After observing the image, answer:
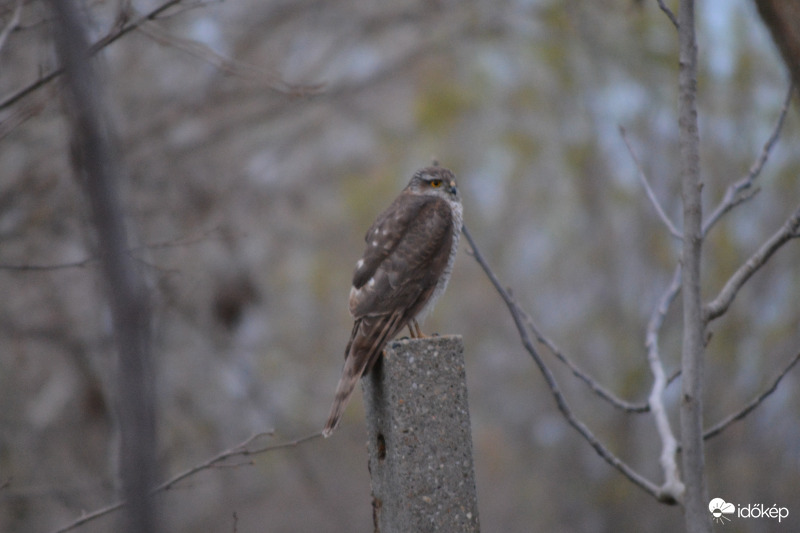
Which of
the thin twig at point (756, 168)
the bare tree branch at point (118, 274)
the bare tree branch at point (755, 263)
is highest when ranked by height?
the thin twig at point (756, 168)

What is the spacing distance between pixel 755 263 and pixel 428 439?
4.08 feet

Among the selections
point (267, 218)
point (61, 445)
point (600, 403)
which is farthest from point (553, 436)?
point (61, 445)

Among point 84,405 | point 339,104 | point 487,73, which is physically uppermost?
point 487,73

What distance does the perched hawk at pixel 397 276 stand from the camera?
321 cm

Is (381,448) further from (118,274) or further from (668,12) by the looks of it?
(118,274)

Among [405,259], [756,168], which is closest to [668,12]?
[756,168]

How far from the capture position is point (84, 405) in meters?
7.19

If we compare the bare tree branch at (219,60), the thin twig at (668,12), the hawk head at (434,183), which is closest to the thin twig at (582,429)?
the thin twig at (668,12)

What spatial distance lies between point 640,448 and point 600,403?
1007 mm

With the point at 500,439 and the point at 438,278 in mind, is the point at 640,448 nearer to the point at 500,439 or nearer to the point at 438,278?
the point at 500,439

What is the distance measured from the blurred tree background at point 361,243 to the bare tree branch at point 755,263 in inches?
105

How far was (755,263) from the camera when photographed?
2.81 meters

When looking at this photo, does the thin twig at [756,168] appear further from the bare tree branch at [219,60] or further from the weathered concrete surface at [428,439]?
the bare tree branch at [219,60]

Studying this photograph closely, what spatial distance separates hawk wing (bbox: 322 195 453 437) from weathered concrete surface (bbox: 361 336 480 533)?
0.73 feet
